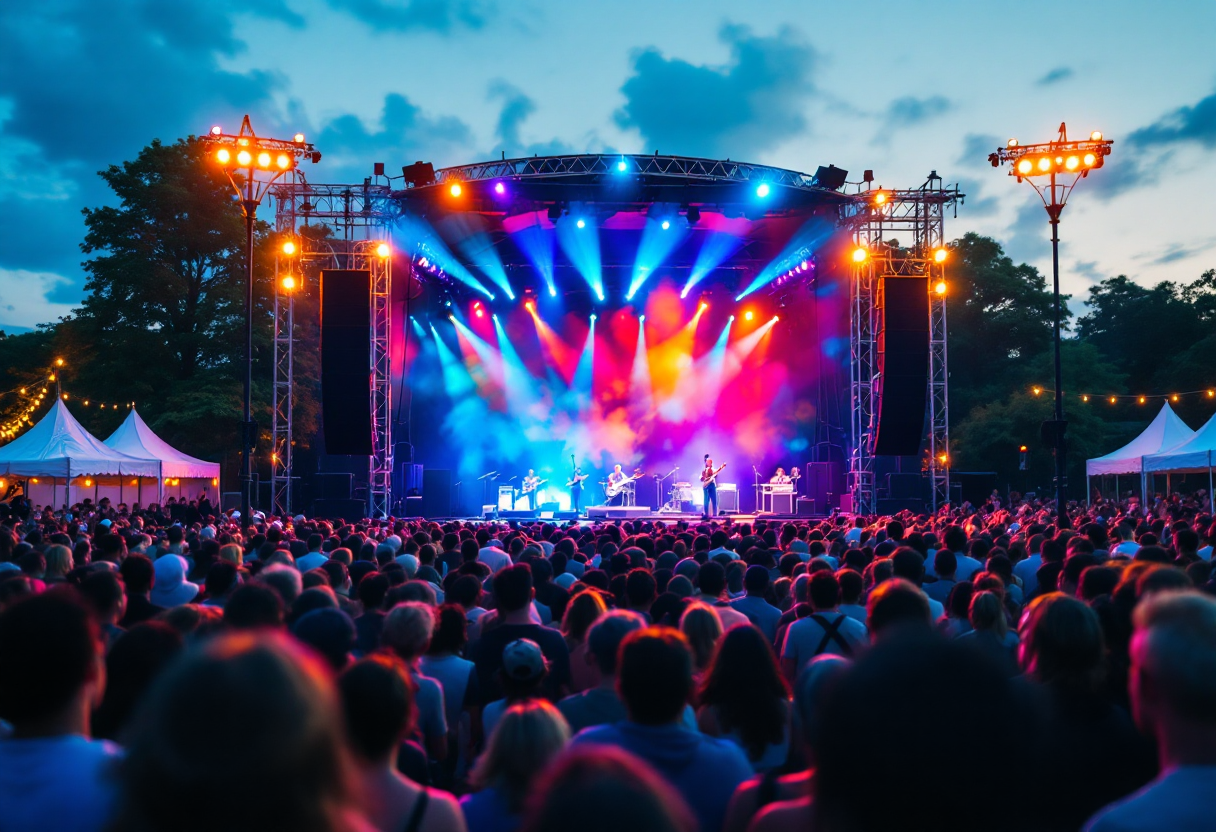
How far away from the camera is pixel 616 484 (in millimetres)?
26859

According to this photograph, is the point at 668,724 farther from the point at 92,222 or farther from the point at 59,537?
the point at 92,222

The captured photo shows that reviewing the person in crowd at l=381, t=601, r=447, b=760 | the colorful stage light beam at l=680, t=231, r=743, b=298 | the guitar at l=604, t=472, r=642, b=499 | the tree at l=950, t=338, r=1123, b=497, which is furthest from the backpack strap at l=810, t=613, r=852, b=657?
the tree at l=950, t=338, r=1123, b=497

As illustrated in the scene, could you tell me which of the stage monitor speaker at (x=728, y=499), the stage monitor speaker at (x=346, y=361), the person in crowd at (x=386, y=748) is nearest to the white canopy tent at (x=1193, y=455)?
the stage monitor speaker at (x=728, y=499)

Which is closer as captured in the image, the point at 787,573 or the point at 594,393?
the point at 787,573

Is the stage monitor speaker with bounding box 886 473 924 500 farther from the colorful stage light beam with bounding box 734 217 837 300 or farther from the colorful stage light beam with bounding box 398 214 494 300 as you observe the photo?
the colorful stage light beam with bounding box 398 214 494 300

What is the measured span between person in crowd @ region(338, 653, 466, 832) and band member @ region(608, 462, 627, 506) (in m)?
24.4

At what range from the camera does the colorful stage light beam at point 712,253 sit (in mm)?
24453

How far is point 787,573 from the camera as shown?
7.52m

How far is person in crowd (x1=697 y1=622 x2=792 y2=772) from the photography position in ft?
10.5

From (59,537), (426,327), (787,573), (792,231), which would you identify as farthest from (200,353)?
(787,573)

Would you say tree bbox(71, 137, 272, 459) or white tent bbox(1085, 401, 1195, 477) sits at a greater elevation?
tree bbox(71, 137, 272, 459)

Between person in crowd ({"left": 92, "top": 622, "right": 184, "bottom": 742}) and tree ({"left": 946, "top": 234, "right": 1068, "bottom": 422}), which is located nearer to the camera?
person in crowd ({"left": 92, "top": 622, "right": 184, "bottom": 742})

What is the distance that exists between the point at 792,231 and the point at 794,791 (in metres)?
22.5

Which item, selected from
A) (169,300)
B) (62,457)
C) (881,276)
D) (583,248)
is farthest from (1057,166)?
(169,300)
